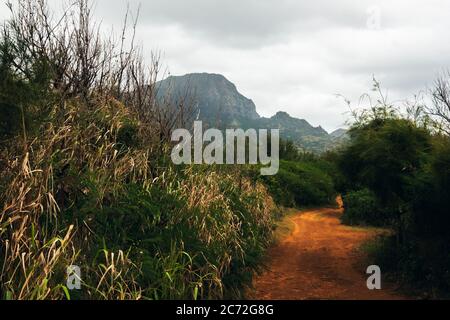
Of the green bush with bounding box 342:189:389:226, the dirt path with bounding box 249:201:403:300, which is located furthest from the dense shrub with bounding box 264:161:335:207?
the dirt path with bounding box 249:201:403:300

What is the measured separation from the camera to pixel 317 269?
29.7 feet

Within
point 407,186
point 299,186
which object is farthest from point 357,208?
point 407,186

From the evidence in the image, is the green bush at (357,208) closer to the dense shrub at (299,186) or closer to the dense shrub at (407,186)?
the dense shrub at (299,186)

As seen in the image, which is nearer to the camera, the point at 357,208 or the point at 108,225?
the point at 108,225

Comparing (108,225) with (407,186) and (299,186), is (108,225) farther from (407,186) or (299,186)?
(299,186)

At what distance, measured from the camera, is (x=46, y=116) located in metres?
4.98

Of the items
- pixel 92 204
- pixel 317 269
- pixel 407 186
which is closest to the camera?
pixel 92 204

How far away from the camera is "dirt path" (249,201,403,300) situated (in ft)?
23.8

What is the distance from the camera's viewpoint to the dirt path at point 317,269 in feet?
23.8

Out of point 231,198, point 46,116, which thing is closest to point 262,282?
point 231,198

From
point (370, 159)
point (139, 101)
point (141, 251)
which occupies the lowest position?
point (141, 251)

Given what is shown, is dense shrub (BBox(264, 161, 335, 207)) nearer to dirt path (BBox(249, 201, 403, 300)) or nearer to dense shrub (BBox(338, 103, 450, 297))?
dirt path (BBox(249, 201, 403, 300))

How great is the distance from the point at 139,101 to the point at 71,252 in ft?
15.4

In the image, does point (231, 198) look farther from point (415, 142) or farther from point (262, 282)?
point (415, 142)
